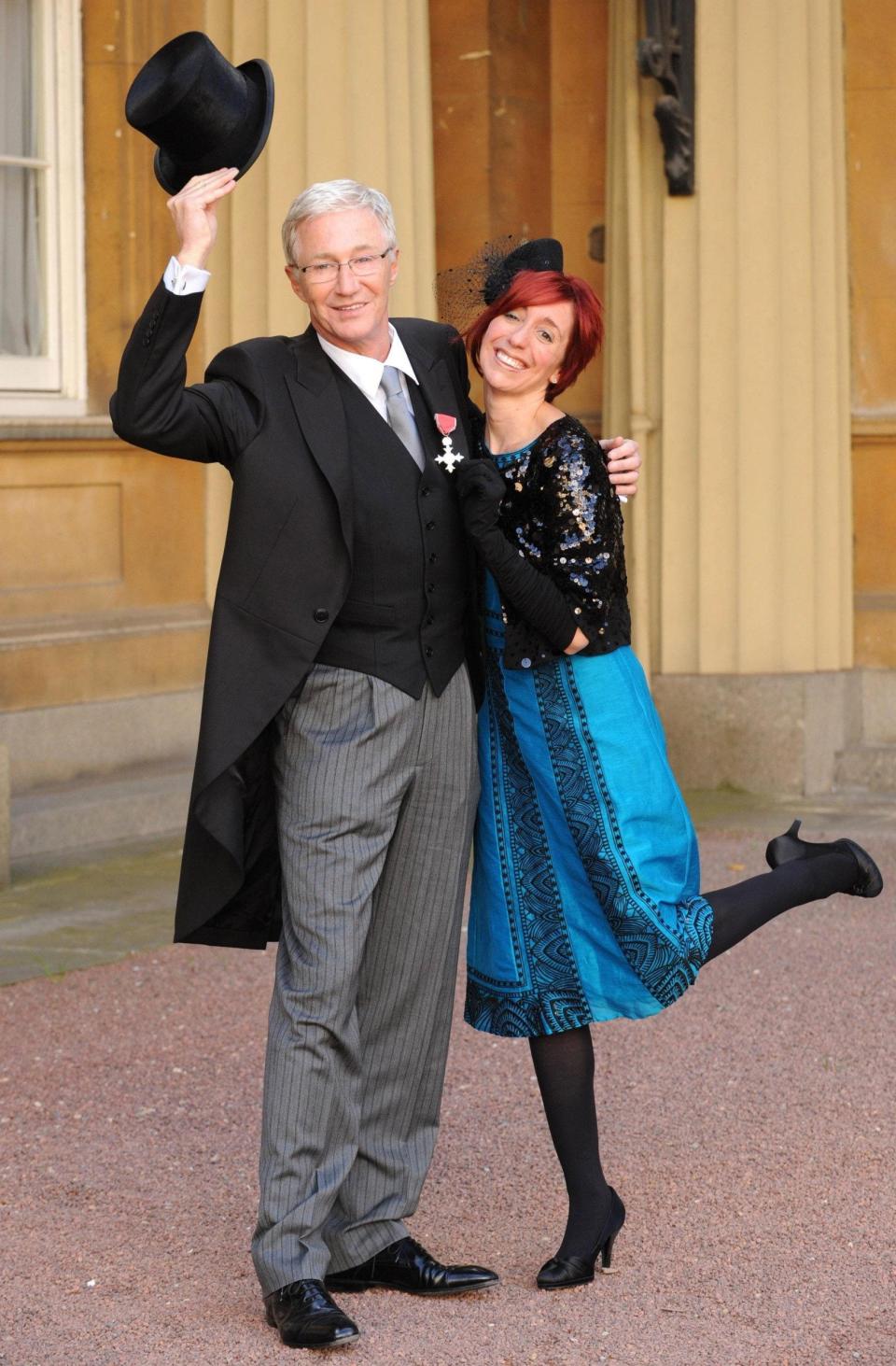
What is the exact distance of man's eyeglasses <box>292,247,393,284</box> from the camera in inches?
122

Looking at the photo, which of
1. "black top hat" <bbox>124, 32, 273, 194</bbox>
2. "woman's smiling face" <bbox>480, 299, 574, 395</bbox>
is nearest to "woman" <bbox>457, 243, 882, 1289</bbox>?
"woman's smiling face" <bbox>480, 299, 574, 395</bbox>

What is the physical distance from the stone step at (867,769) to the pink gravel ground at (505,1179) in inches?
112

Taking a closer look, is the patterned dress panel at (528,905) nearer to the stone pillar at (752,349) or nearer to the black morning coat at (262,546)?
the black morning coat at (262,546)

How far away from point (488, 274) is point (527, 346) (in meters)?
0.20

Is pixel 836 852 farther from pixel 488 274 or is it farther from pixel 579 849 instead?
pixel 488 274

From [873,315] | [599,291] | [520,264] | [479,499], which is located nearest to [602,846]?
[479,499]

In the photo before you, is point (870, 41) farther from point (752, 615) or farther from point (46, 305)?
point (46, 305)

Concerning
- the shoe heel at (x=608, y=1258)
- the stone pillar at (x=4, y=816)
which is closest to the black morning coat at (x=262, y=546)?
the shoe heel at (x=608, y=1258)

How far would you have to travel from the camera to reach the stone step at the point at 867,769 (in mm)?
8359

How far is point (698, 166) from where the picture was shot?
818cm

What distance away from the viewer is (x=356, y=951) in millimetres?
3158

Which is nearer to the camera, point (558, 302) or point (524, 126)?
point (558, 302)

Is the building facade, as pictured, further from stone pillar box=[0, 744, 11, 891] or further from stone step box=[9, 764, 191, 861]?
stone pillar box=[0, 744, 11, 891]

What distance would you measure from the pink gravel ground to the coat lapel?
4.06ft
